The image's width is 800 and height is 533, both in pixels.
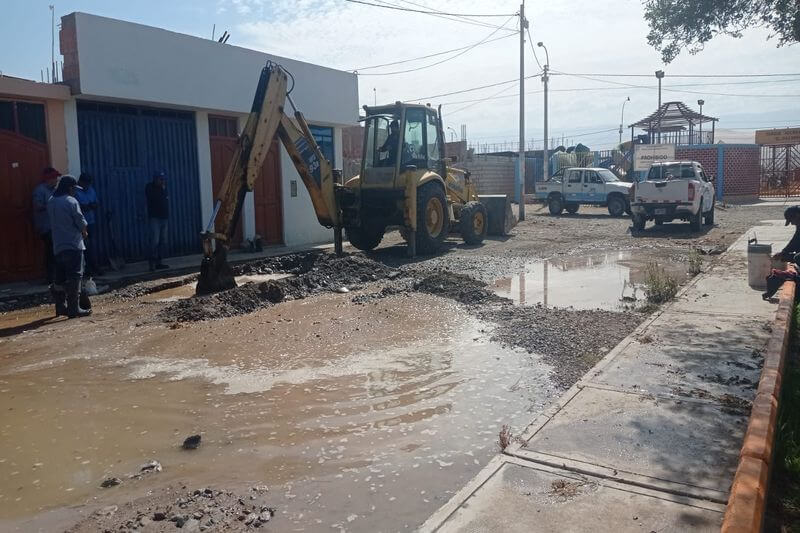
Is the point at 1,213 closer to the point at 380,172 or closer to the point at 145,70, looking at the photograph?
the point at 145,70

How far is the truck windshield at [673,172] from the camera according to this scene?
18.4 metres

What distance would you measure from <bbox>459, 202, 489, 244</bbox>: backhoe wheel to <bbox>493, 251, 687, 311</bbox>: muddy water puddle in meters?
2.63

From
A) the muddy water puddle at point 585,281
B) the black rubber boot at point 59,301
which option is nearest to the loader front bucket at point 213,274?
the black rubber boot at point 59,301

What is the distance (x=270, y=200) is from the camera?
16406mm

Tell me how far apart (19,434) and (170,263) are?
863 centimetres

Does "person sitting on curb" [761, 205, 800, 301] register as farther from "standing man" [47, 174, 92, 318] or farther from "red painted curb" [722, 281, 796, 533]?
"standing man" [47, 174, 92, 318]

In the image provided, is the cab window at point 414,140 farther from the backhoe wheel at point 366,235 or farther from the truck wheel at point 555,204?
the truck wheel at point 555,204

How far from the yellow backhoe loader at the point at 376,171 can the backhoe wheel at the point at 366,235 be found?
22mm

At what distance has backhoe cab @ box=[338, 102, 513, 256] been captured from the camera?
43.0 feet

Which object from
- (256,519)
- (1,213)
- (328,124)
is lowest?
(256,519)

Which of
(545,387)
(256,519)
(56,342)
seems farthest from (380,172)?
(256,519)

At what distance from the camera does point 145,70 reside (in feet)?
40.4

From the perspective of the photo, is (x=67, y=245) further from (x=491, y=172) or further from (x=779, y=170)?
(x=779, y=170)

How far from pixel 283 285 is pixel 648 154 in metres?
28.0
